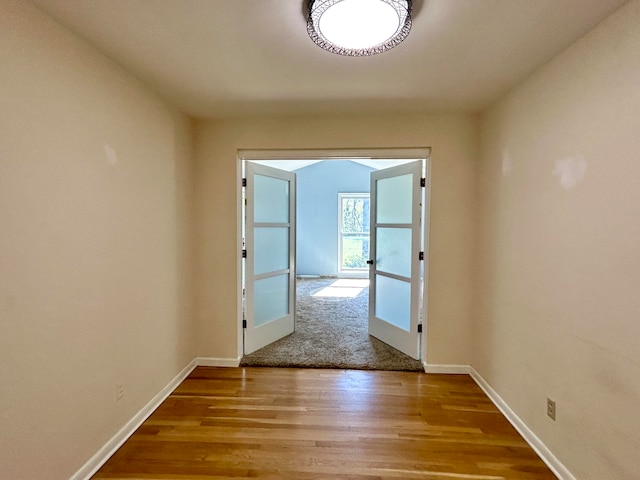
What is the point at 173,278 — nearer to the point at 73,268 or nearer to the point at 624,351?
the point at 73,268

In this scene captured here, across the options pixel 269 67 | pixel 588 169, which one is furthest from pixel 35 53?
A: pixel 588 169

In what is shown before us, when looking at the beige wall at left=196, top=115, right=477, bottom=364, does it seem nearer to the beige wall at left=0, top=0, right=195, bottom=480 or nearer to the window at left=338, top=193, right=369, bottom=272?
the beige wall at left=0, top=0, right=195, bottom=480

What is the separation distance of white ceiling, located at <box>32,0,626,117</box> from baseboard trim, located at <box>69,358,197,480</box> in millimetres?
2264

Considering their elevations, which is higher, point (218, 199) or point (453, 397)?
point (218, 199)

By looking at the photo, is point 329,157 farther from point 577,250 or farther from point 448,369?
point 448,369

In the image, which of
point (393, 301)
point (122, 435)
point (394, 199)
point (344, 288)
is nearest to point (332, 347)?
point (393, 301)

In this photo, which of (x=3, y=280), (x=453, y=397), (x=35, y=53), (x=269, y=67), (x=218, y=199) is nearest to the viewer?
(x=3, y=280)

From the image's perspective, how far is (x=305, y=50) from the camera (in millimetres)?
1847

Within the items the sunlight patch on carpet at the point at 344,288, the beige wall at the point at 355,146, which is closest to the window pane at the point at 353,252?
the sunlight patch on carpet at the point at 344,288

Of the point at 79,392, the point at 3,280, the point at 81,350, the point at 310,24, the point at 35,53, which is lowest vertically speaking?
the point at 79,392

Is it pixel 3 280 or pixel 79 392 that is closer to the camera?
pixel 3 280

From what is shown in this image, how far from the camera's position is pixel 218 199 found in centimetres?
312

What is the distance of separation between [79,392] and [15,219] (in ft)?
3.13

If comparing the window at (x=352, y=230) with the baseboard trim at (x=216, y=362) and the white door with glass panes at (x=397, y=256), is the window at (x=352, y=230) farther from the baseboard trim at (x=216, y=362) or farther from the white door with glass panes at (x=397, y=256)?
the baseboard trim at (x=216, y=362)
